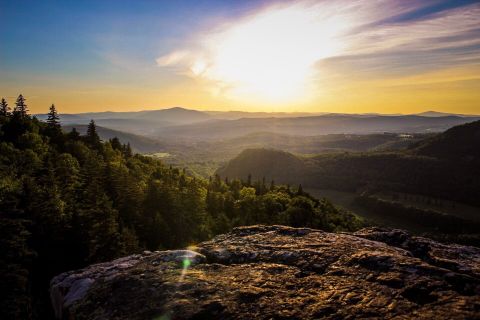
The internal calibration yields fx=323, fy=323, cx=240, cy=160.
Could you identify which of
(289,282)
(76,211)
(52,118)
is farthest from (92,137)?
(289,282)

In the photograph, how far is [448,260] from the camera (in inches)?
512

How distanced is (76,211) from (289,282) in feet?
153

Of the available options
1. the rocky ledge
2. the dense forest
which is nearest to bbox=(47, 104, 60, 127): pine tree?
the dense forest

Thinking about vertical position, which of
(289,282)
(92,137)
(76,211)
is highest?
(92,137)

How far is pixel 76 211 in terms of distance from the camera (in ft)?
166

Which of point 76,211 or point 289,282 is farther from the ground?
point 289,282

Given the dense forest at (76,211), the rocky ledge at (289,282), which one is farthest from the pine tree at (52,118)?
the rocky ledge at (289,282)

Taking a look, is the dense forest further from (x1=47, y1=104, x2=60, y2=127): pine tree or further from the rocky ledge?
the rocky ledge

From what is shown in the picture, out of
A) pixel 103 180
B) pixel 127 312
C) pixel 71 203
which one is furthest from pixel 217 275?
pixel 103 180

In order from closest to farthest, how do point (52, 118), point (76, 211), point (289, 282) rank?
1. point (289, 282)
2. point (76, 211)
3. point (52, 118)

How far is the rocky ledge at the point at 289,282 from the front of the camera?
10.7 m

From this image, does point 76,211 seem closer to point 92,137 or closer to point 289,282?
point 289,282

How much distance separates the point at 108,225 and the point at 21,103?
91950 mm

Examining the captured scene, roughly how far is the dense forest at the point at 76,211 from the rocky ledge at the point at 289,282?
25541 mm
